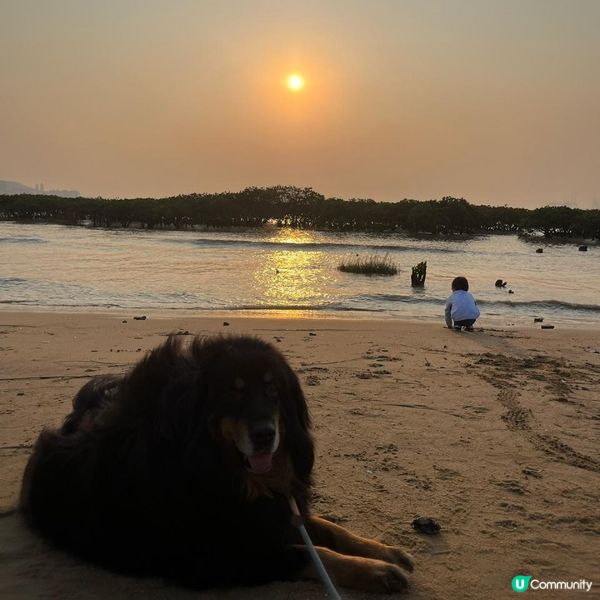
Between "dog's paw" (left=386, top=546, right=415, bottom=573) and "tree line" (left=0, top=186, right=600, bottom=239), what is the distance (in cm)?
7980

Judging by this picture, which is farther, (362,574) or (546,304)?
(546,304)

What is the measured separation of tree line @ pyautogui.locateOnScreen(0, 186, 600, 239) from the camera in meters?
80.8

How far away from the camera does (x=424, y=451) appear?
4.88 metres

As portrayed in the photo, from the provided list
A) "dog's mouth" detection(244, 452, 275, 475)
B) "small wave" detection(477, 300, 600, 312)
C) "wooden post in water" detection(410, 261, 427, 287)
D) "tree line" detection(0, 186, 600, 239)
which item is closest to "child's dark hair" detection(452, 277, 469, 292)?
"small wave" detection(477, 300, 600, 312)

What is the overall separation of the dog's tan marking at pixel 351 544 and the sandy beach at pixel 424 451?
17cm

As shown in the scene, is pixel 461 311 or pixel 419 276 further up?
pixel 419 276

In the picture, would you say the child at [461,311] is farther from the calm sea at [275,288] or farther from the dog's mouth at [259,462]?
the dog's mouth at [259,462]

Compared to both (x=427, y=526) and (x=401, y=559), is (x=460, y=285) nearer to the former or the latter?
(x=427, y=526)

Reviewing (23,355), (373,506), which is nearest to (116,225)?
(23,355)

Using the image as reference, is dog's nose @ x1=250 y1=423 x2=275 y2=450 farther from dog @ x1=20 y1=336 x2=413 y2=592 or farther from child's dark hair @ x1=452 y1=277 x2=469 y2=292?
child's dark hair @ x1=452 y1=277 x2=469 y2=292

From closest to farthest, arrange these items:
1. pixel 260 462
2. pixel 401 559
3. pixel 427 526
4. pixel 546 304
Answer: pixel 260 462
pixel 401 559
pixel 427 526
pixel 546 304

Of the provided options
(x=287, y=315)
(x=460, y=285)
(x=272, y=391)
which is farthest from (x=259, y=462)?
(x=287, y=315)

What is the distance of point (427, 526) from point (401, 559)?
18.9 inches

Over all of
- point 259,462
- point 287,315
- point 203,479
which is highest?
point 259,462
